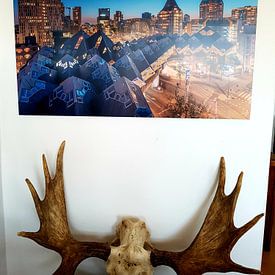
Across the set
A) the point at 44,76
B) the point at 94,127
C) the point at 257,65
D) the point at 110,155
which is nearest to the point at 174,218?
the point at 110,155

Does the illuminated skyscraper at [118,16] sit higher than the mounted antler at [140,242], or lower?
higher

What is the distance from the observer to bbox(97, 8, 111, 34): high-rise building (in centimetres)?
134

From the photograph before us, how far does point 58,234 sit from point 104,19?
99 centimetres

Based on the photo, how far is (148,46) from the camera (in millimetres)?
1339

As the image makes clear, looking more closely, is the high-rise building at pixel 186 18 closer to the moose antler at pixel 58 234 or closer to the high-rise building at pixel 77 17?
the high-rise building at pixel 77 17

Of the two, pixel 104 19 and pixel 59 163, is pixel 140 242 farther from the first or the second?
pixel 104 19

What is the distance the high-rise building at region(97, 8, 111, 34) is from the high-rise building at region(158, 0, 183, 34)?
8.8 inches

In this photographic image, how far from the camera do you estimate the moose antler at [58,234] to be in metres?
1.42

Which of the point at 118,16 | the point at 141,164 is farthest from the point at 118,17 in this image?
the point at 141,164

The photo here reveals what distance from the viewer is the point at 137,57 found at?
135 cm

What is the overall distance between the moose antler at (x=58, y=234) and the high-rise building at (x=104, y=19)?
605 mm

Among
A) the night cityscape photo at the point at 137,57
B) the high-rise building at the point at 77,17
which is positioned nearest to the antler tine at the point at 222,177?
the night cityscape photo at the point at 137,57

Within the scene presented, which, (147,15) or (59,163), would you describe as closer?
(147,15)

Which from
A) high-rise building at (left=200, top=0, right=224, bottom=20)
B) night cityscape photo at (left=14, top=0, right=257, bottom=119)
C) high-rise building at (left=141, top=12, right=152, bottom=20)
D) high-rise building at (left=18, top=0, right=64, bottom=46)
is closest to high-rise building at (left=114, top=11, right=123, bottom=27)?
night cityscape photo at (left=14, top=0, right=257, bottom=119)
